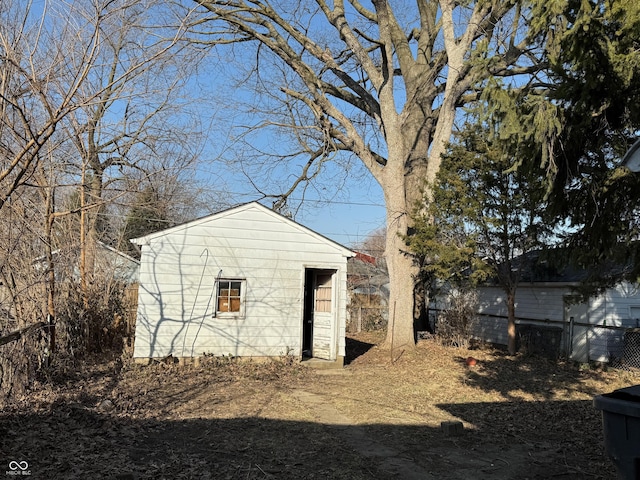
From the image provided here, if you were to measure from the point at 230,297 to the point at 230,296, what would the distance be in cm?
2

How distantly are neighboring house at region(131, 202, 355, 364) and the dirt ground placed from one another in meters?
0.55

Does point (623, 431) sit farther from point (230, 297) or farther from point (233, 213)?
point (233, 213)

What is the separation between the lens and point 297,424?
6805mm

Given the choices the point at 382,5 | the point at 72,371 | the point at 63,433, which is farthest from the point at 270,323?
the point at 382,5

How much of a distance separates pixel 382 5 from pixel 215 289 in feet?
33.1

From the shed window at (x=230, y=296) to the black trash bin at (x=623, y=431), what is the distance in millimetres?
8705

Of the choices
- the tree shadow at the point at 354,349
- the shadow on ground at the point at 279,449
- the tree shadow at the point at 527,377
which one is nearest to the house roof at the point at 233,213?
the tree shadow at the point at 354,349

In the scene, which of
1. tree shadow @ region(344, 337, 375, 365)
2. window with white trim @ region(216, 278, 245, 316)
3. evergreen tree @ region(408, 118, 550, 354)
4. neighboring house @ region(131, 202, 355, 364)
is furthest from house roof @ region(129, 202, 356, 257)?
tree shadow @ region(344, 337, 375, 365)

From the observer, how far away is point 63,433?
5.52 meters

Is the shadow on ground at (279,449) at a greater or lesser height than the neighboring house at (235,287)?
lesser

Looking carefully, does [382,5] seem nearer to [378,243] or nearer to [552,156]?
[552,156]

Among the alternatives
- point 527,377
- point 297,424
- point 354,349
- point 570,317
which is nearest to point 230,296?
point 297,424

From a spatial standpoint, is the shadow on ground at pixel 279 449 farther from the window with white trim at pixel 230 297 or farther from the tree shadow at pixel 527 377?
the window with white trim at pixel 230 297

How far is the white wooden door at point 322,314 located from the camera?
1209cm
